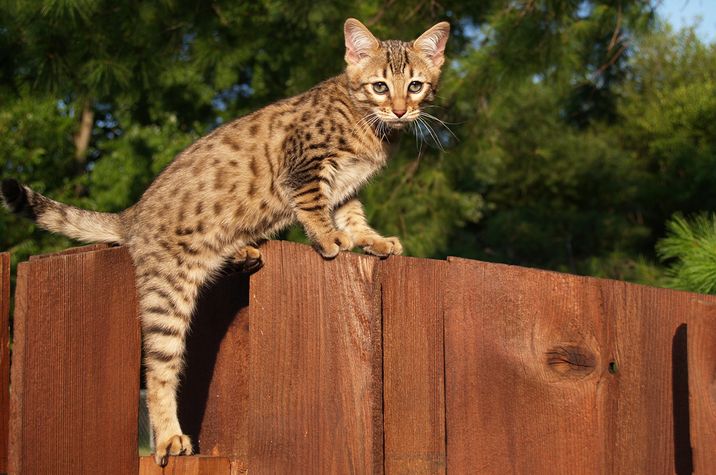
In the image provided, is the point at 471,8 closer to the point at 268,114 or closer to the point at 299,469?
the point at 268,114

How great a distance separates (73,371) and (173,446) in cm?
65

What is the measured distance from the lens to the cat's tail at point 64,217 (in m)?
3.54

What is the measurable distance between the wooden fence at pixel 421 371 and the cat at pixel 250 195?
17.2 inches

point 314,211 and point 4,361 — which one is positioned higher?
point 314,211

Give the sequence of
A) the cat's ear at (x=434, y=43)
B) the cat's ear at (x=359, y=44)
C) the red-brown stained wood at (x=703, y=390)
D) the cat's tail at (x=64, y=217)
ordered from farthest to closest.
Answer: the cat's ear at (x=434, y=43), the cat's ear at (x=359, y=44), the cat's tail at (x=64, y=217), the red-brown stained wood at (x=703, y=390)

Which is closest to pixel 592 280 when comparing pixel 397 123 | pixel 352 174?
pixel 352 174

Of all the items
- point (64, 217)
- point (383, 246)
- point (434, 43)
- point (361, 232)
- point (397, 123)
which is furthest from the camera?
point (434, 43)

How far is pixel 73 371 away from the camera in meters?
2.45

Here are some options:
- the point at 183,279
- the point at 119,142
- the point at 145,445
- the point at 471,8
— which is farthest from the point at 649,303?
the point at 119,142

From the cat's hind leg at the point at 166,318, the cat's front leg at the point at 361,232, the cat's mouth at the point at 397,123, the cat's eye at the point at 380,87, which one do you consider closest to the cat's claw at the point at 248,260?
the cat's hind leg at the point at 166,318

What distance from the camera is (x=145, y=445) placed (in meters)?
10.9

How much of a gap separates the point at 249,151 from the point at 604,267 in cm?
930

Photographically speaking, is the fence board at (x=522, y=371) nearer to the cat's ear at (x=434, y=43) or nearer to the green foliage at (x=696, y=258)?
the green foliage at (x=696, y=258)

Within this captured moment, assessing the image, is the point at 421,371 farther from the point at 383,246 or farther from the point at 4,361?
the point at 383,246
